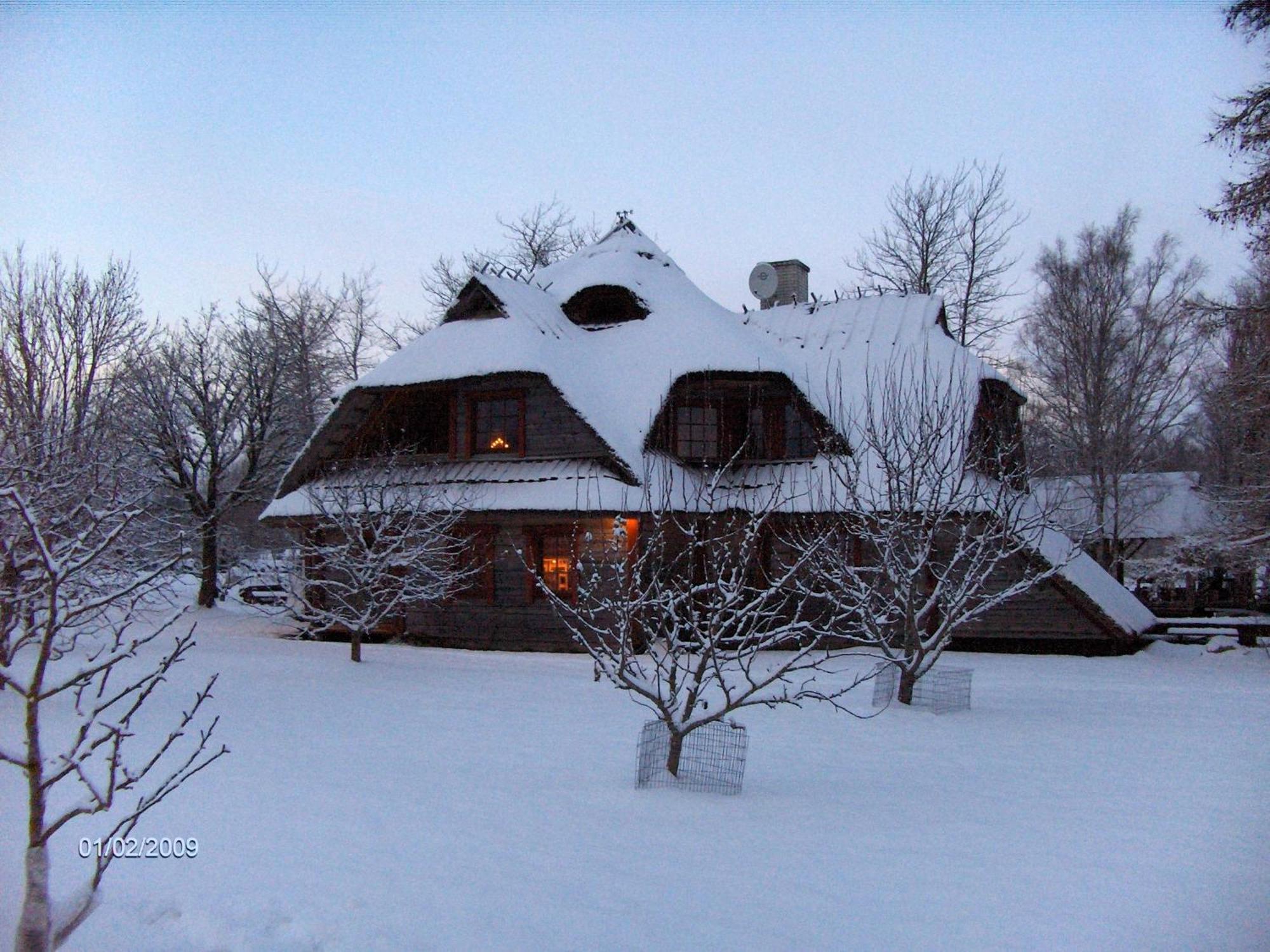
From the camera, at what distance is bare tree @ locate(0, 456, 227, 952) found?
12.3ft

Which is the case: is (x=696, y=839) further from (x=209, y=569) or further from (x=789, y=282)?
(x=209, y=569)

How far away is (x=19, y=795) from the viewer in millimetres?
6445

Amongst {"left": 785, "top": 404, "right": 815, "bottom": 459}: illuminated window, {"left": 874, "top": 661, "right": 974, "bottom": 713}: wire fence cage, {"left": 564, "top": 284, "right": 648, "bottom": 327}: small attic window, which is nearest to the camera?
{"left": 874, "top": 661, "right": 974, "bottom": 713}: wire fence cage

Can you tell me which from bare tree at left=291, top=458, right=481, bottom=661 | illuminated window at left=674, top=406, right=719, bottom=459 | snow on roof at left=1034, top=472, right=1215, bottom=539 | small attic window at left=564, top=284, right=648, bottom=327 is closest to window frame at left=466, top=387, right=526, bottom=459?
bare tree at left=291, top=458, right=481, bottom=661

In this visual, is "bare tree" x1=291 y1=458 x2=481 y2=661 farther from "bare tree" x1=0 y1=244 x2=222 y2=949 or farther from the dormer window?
"bare tree" x1=0 y1=244 x2=222 y2=949

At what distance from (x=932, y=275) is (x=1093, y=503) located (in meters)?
9.36

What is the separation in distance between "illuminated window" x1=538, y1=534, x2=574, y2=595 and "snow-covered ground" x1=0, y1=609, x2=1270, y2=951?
6.99m

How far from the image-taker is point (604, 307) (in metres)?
20.8

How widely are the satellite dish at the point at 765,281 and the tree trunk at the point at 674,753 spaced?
19.4m

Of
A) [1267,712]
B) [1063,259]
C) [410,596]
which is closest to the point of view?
[1267,712]

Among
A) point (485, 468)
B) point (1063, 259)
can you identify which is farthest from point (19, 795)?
point (1063, 259)

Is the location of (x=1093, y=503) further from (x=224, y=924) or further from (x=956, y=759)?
(x=224, y=924)

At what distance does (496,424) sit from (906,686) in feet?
34.8
